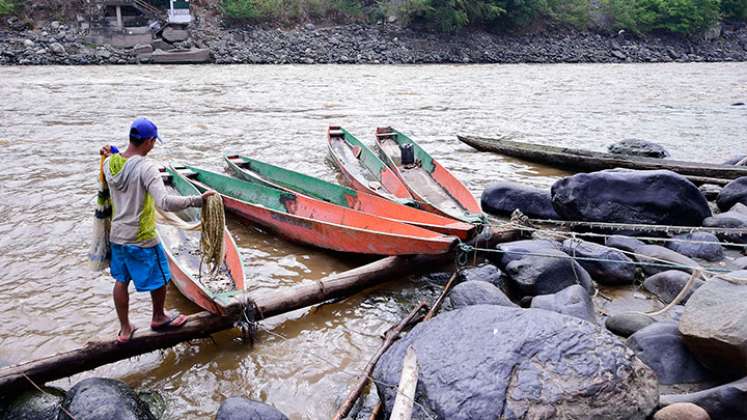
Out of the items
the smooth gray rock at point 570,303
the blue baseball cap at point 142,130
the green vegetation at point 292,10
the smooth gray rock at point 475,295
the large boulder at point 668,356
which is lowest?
the smooth gray rock at point 475,295

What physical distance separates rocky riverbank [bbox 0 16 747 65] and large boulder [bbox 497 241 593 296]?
27.4 m

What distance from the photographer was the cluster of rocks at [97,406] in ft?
10.9

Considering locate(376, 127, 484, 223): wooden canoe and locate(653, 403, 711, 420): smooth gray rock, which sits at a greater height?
locate(653, 403, 711, 420): smooth gray rock

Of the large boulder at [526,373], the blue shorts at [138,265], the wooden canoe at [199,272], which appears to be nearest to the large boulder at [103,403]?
the blue shorts at [138,265]

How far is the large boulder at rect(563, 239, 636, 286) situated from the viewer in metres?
5.41

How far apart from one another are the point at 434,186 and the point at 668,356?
464cm

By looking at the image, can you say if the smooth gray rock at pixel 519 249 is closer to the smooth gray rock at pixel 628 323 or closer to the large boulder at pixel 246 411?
the smooth gray rock at pixel 628 323

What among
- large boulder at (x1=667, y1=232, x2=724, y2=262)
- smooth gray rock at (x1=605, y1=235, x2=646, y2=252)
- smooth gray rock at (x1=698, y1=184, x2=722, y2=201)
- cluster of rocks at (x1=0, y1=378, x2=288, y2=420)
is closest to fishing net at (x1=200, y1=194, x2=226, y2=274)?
cluster of rocks at (x1=0, y1=378, x2=288, y2=420)

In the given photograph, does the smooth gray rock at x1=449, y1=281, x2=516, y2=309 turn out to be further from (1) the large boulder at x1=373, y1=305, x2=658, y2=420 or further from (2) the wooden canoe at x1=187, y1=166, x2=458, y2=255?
(1) the large boulder at x1=373, y1=305, x2=658, y2=420

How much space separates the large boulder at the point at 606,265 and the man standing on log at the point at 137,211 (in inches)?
146

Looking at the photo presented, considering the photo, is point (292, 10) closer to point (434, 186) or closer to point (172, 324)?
point (434, 186)

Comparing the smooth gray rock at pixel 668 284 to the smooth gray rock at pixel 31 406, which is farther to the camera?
the smooth gray rock at pixel 668 284

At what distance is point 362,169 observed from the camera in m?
9.60

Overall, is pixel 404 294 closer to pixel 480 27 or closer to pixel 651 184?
pixel 651 184
